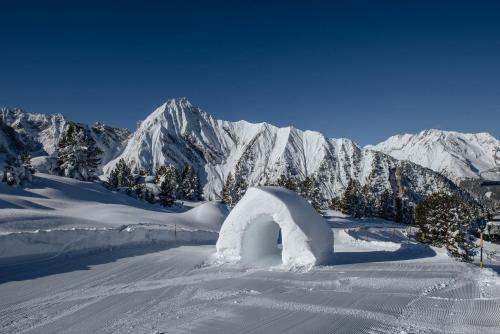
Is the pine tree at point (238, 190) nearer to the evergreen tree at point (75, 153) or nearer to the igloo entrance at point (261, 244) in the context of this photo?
the evergreen tree at point (75, 153)

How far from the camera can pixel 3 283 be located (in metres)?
9.40

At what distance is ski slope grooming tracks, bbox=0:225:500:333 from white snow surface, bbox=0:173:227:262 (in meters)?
1.54

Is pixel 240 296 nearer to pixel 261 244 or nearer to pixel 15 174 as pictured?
pixel 261 244

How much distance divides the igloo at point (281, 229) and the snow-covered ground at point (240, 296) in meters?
0.56

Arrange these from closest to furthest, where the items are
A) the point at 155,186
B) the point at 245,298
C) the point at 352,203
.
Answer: the point at 245,298 < the point at 155,186 < the point at 352,203

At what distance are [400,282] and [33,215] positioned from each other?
18.0 m

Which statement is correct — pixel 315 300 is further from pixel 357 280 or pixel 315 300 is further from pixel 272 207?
pixel 272 207

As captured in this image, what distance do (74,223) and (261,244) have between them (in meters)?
11.3

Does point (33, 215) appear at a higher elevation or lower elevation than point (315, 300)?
higher

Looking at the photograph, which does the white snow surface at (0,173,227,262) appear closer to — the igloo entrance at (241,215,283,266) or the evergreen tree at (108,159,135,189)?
the igloo entrance at (241,215,283,266)

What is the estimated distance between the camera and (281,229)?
11680mm

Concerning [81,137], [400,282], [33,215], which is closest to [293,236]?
[400,282]

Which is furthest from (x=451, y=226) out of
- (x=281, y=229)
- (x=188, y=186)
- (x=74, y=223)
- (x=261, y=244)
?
(x=188, y=186)

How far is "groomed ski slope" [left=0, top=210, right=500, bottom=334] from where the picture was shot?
21.4ft
